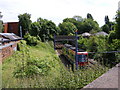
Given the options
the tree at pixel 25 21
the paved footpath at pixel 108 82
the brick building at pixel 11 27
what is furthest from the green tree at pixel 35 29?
the paved footpath at pixel 108 82

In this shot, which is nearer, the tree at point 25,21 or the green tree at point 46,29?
the tree at point 25,21

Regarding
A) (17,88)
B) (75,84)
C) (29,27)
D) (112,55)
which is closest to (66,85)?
(75,84)

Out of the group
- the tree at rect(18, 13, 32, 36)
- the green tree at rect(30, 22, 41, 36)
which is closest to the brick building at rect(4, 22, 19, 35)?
the tree at rect(18, 13, 32, 36)

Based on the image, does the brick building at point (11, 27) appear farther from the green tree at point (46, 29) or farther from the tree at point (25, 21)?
the green tree at point (46, 29)

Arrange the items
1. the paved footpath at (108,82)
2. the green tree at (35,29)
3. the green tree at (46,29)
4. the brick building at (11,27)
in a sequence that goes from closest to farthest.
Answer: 1. the paved footpath at (108,82)
2. the green tree at (35,29)
3. the green tree at (46,29)
4. the brick building at (11,27)

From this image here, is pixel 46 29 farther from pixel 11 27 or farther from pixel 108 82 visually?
pixel 108 82

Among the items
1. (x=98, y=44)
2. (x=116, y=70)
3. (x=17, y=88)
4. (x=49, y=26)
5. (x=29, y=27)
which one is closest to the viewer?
(x=116, y=70)

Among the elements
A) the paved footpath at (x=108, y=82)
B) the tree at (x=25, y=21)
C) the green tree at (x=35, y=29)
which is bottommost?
the paved footpath at (x=108, y=82)

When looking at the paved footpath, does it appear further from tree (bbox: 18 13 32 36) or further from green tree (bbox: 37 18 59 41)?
green tree (bbox: 37 18 59 41)

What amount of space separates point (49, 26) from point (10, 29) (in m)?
8.47

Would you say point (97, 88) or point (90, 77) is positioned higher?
point (97, 88)

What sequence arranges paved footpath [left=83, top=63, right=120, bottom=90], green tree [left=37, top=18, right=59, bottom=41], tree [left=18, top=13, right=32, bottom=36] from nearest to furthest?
1. paved footpath [left=83, top=63, right=120, bottom=90]
2. tree [left=18, top=13, right=32, bottom=36]
3. green tree [left=37, top=18, right=59, bottom=41]

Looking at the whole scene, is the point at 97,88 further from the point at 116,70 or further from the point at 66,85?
the point at 66,85

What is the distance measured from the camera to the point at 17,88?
3.07 meters
